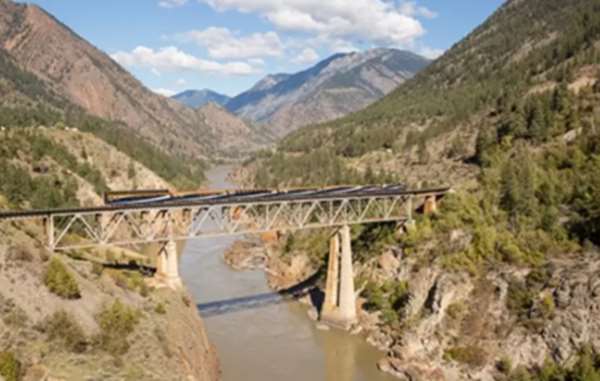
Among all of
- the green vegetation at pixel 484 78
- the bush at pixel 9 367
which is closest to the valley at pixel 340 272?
the bush at pixel 9 367

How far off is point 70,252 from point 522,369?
3816cm

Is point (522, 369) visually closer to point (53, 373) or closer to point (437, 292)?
point (437, 292)

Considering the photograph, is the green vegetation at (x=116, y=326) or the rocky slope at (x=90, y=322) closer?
the rocky slope at (x=90, y=322)

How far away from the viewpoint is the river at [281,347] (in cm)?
5125

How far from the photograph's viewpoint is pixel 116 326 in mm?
38312

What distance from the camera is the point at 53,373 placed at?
3094cm

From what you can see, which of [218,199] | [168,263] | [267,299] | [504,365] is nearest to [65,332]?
[168,263]

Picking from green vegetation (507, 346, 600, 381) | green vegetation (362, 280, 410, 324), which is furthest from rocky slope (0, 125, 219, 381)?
green vegetation (507, 346, 600, 381)

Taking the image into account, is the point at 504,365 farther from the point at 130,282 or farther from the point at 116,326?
the point at 130,282

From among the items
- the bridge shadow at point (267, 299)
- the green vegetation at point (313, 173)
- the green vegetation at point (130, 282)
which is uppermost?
the green vegetation at point (313, 173)

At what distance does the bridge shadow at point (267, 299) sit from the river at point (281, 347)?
1.05 meters

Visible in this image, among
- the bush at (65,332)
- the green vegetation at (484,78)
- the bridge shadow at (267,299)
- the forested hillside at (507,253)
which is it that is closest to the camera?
the bush at (65,332)

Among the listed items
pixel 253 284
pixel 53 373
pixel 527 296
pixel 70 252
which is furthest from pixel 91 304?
pixel 253 284

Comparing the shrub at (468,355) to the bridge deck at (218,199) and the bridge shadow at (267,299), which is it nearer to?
the bridge deck at (218,199)
